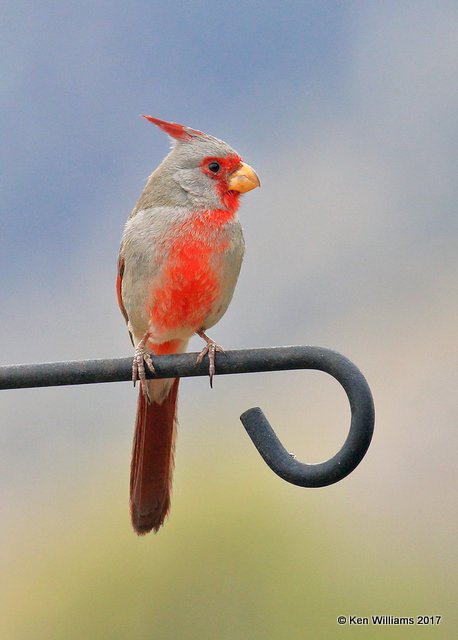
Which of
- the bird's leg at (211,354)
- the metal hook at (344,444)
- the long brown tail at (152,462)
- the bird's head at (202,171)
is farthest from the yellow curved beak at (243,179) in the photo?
the metal hook at (344,444)

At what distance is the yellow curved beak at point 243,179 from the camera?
2.72 m

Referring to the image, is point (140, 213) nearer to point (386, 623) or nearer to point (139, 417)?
point (139, 417)

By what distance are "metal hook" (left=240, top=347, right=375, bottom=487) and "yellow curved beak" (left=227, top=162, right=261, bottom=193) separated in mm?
1015

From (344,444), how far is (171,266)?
1000 millimetres

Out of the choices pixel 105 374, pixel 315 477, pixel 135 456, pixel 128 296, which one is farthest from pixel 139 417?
pixel 315 477

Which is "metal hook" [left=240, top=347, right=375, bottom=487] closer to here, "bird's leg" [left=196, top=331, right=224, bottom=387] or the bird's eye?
"bird's leg" [left=196, top=331, right=224, bottom=387]

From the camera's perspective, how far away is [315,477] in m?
1.74

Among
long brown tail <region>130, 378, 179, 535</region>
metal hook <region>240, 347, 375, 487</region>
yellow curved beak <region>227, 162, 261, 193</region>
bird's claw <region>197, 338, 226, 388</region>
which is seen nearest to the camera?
metal hook <region>240, 347, 375, 487</region>

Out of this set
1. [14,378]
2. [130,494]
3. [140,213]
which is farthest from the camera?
[140,213]

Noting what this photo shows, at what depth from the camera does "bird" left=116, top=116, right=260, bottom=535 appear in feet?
8.43

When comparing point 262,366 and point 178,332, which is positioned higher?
point 178,332

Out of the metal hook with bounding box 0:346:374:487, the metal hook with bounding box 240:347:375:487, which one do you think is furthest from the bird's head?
the metal hook with bounding box 240:347:375:487

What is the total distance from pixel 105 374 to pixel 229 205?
989 millimetres

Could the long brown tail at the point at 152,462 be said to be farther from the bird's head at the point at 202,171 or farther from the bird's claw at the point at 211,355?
the bird's head at the point at 202,171
